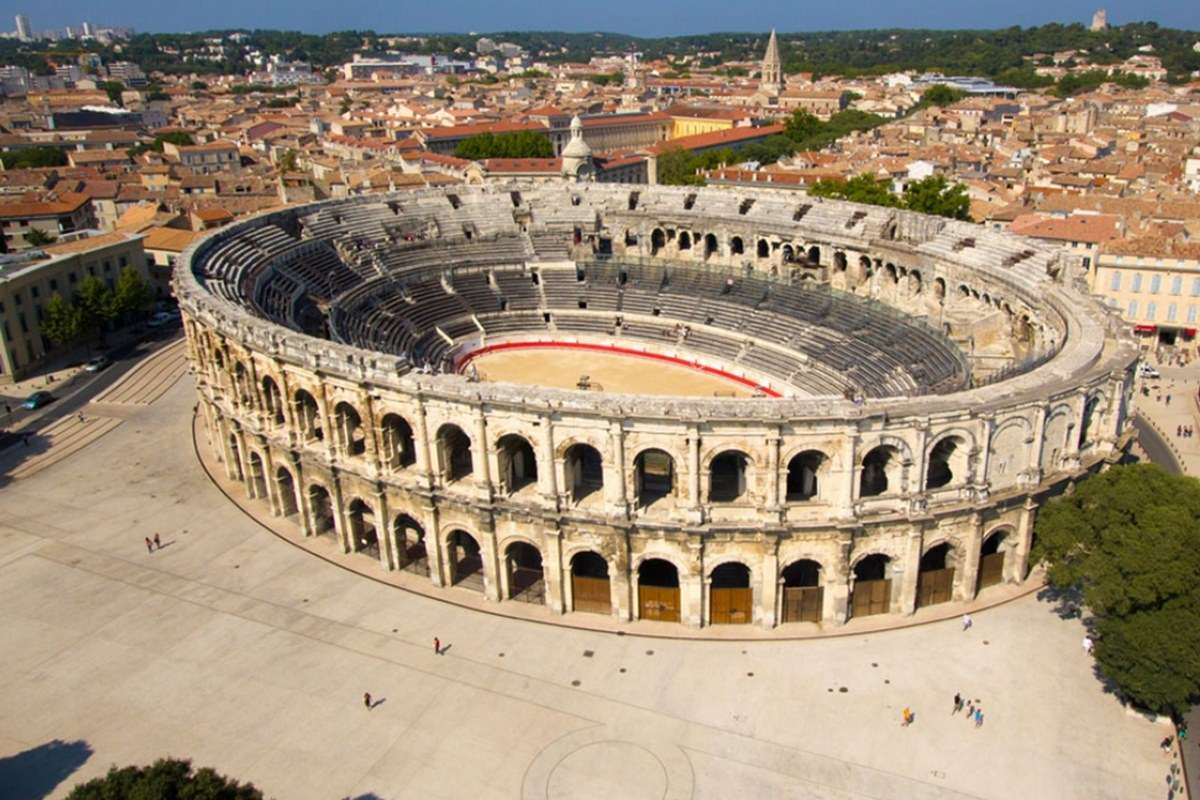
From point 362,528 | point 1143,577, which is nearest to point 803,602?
point 1143,577

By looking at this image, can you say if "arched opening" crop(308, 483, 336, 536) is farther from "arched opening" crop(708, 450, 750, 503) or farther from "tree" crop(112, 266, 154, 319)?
"tree" crop(112, 266, 154, 319)

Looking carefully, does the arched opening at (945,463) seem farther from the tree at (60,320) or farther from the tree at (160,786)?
the tree at (60,320)

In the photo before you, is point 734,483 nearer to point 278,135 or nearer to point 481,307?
point 481,307

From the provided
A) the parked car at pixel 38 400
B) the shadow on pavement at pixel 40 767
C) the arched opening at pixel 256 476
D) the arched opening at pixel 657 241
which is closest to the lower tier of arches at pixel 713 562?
the arched opening at pixel 256 476

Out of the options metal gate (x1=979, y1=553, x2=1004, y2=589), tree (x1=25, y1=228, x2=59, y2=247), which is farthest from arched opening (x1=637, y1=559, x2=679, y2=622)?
tree (x1=25, y1=228, x2=59, y2=247)

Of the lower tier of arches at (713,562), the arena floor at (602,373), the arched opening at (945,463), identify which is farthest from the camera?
the arena floor at (602,373)

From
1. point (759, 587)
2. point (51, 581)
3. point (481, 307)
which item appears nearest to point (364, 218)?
point (481, 307)

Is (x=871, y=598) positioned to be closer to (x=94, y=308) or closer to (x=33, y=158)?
(x=94, y=308)

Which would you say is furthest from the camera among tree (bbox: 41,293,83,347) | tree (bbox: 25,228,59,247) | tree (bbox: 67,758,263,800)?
tree (bbox: 25,228,59,247)
